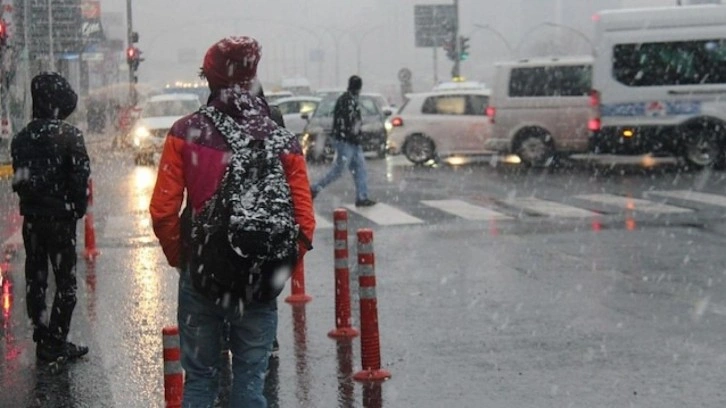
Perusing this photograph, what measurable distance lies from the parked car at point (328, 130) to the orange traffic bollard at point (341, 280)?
1883cm

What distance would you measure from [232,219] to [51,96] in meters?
3.44

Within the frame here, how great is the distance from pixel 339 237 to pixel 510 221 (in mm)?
7059

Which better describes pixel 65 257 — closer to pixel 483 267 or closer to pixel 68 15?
pixel 483 267

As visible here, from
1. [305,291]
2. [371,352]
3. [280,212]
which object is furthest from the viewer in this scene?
[305,291]

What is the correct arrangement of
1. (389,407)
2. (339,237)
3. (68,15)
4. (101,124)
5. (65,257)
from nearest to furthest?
(389,407) < (65,257) < (339,237) < (68,15) < (101,124)

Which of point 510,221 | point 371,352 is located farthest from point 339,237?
point 510,221

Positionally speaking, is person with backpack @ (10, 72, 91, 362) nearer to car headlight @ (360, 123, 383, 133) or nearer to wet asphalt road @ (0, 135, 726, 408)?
wet asphalt road @ (0, 135, 726, 408)

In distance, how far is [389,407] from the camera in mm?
6477

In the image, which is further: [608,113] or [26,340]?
[608,113]

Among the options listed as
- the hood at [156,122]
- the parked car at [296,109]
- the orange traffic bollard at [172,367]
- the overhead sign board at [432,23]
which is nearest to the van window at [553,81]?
the hood at [156,122]

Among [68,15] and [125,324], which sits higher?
[68,15]

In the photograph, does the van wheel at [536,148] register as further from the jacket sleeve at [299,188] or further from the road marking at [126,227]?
the jacket sleeve at [299,188]

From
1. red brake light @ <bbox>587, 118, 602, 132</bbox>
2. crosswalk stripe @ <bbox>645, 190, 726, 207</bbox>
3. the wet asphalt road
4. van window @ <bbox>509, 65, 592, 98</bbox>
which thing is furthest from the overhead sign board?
the wet asphalt road

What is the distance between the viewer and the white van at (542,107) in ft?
74.9
